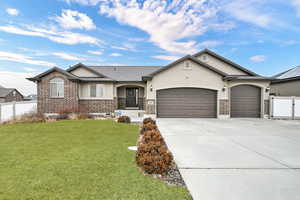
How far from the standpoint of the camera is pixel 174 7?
11.8 metres

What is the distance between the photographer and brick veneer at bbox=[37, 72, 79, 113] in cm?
1233

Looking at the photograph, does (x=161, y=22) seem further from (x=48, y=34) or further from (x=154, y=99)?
(x=48, y=34)

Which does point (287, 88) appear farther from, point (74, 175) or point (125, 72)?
point (74, 175)

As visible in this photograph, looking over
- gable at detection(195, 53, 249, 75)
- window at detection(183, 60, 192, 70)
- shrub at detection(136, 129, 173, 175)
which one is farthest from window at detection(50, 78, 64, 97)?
gable at detection(195, 53, 249, 75)

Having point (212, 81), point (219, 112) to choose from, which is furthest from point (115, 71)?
point (219, 112)

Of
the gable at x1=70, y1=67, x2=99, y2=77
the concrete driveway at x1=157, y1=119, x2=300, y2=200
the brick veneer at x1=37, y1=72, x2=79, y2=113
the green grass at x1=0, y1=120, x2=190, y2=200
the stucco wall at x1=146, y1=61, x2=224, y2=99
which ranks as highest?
the gable at x1=70, y1=67, x2=99, y2=77

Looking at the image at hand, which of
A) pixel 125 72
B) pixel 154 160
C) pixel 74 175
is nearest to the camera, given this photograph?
pixel 74 175

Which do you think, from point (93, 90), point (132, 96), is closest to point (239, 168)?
point (132, 96)

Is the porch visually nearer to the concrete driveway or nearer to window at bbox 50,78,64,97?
window at bbox 50,78,64,97

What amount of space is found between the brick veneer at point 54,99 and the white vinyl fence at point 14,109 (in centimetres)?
96

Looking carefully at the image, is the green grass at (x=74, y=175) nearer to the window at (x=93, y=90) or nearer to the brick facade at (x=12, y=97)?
the window at (x=93, y=90)

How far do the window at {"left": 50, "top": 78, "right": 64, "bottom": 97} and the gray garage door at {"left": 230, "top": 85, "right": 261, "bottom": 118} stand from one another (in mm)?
15236

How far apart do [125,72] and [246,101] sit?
12.6 meters

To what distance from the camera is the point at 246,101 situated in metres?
12.5
